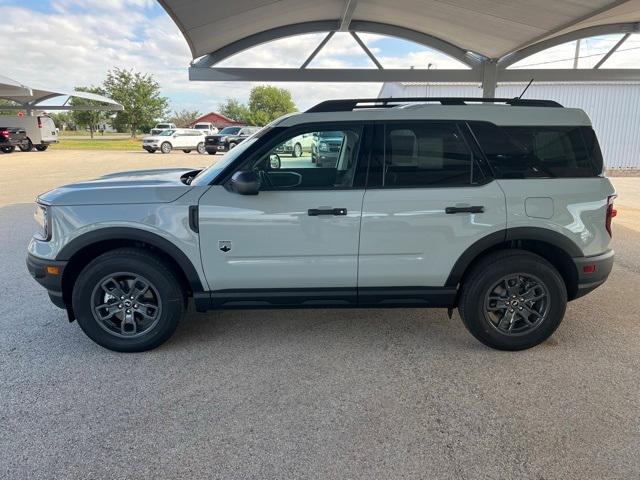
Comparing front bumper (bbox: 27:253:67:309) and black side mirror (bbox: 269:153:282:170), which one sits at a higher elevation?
black side mirror (bbox: 269:153:282:170)

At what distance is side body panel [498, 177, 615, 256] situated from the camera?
3.67m

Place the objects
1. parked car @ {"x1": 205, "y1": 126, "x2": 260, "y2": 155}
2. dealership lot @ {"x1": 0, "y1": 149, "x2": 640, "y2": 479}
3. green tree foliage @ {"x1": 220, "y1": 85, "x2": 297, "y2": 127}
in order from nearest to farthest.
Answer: dealership lot @ {"x1": 0, "y1": 149, "x2": 640, "y2": 479}, parked car @ {"x1": 205, "y1": 126, "x2": 260, "y2": 155}, green tree foliage @ {"x1": 220, "y1": 85, "x2": 297, "y2": 127}

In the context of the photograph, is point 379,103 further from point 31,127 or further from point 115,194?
point 31,127

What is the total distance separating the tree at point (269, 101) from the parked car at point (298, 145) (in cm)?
7831

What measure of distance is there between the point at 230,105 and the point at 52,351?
101m

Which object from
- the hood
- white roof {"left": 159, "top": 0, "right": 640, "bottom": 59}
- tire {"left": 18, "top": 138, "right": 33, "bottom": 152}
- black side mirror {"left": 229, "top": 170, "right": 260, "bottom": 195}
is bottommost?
tire {"left": 18, "top": 138, "right": 33, "bottom": 152}

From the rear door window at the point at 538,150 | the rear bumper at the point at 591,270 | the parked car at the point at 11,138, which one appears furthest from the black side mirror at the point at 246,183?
the parked car at the point at 11,138

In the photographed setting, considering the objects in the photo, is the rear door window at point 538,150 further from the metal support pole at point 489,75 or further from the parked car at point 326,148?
the metal support pole at point 489,75

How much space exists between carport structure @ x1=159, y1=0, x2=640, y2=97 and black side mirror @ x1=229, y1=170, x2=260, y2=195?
4797 mm

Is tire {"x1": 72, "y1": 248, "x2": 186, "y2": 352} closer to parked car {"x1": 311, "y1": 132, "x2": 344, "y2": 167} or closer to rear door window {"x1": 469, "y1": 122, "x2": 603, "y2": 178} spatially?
parked car {"x1": 311, "y1": 132, "x2": 344, "y2": 167}

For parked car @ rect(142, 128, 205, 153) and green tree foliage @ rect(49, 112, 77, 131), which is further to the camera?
green tree foliage @ rect(49, 112, 77, 131)

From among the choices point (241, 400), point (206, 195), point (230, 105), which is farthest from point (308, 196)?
point (230, 105)

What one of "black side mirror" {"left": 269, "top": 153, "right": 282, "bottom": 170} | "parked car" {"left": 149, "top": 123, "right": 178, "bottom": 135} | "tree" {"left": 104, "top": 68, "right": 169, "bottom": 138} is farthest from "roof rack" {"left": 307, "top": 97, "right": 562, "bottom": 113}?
"tree" {"left": 104, "top": 68, "right": 169, "bottom": 138}

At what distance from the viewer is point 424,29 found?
31.6ft
